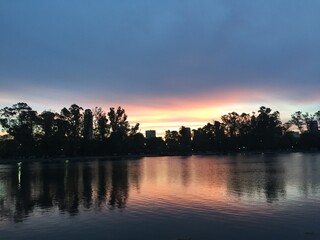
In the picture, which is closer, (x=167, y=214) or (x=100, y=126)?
(x=167, y=214)

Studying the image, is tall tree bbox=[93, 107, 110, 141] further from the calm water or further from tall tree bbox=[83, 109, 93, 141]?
the calm water

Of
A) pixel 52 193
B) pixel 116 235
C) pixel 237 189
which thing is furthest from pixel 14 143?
pixel 116 235

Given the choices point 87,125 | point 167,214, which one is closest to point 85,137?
point 87,125

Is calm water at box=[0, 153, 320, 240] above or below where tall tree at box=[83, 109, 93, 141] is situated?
below

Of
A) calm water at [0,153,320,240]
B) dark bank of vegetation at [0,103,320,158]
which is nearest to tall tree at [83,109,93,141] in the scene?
dark bank of vegetation at [0,103,320,158]

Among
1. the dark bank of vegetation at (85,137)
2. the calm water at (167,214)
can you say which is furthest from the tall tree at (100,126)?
the calm water at (167,214)

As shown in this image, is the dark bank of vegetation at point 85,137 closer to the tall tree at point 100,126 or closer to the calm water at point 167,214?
the tall tree at point 100,126

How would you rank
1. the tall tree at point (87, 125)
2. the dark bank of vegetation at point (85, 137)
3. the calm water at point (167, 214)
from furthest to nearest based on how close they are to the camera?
the tall tree at point (87, 125)
the dark bank of vegetation at point (85, 137)
the calm water at point (167, 214)

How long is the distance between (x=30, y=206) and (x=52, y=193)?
7674 mm

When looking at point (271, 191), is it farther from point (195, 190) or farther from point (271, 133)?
point (271, 133)

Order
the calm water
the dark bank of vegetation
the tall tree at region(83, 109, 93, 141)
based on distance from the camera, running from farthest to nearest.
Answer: the tall tree at region(83, 109, 93, 141)
the dark bank of vegetation
the calm water

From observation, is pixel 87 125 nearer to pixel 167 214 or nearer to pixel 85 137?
pixel 85 137

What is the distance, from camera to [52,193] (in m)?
34.1

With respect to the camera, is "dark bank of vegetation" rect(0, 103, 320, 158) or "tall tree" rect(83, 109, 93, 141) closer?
"dark bank of vegetation" rect(0, 103, 320, 158)
